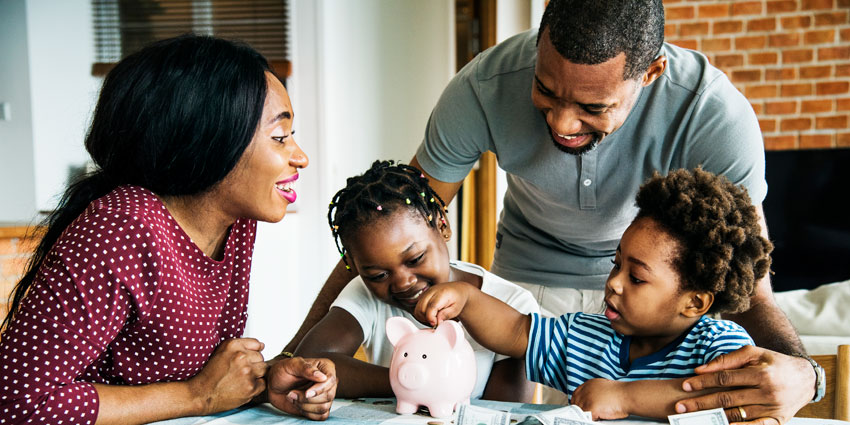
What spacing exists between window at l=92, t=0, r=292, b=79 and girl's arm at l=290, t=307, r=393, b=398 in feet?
8.74

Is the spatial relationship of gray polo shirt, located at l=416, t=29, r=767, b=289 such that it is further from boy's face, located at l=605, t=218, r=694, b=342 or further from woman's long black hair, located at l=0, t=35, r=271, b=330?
woman's long black hair, located at l=0, t=35, r=271, b=330

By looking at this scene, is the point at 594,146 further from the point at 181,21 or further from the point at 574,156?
the point at 181,21

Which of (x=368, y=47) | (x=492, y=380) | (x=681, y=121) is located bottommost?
(x=492, y=380)

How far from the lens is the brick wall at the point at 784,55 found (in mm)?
4172

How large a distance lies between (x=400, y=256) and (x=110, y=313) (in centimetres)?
50

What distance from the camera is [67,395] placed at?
929mm

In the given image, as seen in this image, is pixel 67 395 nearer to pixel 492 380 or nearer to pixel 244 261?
pixel 244 261

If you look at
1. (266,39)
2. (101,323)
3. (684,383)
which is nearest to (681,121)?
(684,383)

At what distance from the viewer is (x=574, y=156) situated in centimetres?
155

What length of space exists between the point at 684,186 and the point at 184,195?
82 centimetres

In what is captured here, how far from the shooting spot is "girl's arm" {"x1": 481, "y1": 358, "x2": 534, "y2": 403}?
1.29 m

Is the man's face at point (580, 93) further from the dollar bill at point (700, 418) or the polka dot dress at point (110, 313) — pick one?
the polka dot dress at point (110, 313)

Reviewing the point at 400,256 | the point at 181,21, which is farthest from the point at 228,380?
the point at 181,21

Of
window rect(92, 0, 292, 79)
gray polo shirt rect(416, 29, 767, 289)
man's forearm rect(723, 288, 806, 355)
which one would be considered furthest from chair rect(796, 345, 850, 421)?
window rect(92, 0, 292, 79)
